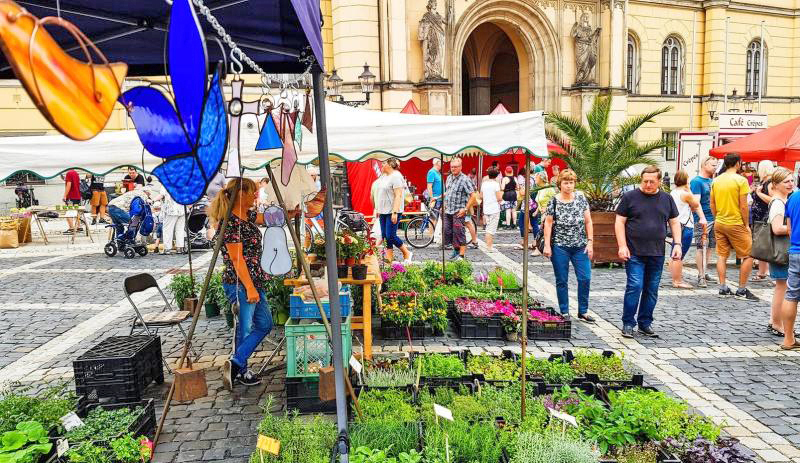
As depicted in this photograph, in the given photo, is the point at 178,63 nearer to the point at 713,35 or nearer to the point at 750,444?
the point at 750,444

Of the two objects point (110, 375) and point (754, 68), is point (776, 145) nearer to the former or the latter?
point (110, 375)

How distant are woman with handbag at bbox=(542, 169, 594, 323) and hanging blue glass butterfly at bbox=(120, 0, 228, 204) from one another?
5.75 m

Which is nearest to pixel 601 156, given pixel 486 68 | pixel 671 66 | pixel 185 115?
pixel 185 115

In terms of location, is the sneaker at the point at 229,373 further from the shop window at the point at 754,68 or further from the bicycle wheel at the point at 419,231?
the shop window at the point at 754,68

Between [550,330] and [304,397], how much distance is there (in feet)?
11.1

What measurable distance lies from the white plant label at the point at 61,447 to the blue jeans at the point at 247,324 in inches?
76.1

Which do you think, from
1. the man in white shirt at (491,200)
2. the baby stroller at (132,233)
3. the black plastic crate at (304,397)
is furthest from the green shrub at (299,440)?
the baby stroller at (132,233)

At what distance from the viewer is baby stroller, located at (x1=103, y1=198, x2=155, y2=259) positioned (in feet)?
44.1

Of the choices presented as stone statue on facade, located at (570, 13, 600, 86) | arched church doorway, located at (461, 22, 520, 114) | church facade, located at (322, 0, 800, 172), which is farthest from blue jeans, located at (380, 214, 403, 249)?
arched church doorway, located at (461, 22, 520, 114)

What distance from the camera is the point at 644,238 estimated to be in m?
6.75

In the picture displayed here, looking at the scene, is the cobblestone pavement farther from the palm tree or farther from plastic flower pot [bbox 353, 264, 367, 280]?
the palm tree

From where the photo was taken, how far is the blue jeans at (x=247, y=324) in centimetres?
541

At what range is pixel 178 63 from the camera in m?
2.09

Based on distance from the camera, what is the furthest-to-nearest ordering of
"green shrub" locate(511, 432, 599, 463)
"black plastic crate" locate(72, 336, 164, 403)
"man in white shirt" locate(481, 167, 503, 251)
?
"man in white shirt" locate(481, 167, 503, 251)
"black plastic crate" locate(72, 336, 164, 403)
"green shrub" locate(511, 432, 599, 463)
